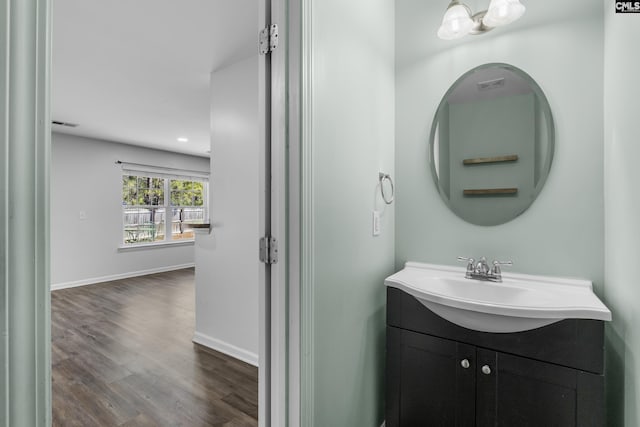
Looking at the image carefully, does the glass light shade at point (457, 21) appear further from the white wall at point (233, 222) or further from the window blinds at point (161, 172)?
the window blinds at point (161, 172)

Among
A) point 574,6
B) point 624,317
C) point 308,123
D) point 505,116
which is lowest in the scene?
point 624,317

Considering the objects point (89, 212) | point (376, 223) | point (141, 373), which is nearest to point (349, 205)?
point (376, 223)

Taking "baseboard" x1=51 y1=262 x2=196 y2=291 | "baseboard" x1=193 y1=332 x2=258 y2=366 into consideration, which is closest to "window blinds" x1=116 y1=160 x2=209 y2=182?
"baseboard" x1=51 y1=262 x2=196 y2=291

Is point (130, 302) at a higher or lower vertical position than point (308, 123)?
lower

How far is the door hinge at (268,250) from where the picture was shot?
3.75 ft

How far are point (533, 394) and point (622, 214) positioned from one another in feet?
2.35

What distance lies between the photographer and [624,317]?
1.15m

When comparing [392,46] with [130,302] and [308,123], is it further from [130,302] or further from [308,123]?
[130,302]

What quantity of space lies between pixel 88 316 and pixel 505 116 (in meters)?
4.26

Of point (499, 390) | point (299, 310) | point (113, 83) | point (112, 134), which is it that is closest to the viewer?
point (299, 310)

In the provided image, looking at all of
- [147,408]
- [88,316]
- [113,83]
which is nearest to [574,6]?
[147,408]

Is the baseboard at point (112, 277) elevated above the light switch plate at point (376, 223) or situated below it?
below

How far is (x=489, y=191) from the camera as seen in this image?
1616 mm

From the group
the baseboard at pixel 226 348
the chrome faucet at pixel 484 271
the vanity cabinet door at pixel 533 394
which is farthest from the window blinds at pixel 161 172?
the vanity cabinet door at pixel 533 394
